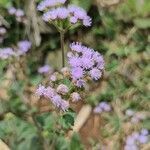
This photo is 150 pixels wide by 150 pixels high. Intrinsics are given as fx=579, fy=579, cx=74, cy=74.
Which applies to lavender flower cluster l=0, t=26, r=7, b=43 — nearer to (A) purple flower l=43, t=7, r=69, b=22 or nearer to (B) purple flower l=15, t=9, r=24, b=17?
(B) purple flower l=15, t=9, r=24, b=17

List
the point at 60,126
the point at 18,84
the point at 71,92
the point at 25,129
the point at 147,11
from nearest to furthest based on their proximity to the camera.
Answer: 1. the point at 71,92
2. the point at 60,126
3. the point at 25,129
4. the point at 18,84
5. the point at 147,11

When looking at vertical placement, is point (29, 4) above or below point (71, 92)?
above

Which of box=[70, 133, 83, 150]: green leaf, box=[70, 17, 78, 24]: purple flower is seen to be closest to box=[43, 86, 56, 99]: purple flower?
box=[70, 17, 78, 24]: purple flower

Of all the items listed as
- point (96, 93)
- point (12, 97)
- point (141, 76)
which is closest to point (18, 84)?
point (12, 97)

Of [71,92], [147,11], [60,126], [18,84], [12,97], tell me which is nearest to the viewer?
[71,92]

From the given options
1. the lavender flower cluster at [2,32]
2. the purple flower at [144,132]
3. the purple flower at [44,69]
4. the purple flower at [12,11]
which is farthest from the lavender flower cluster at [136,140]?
the purple flower at [12,11]

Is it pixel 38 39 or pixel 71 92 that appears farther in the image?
pixel 38 39

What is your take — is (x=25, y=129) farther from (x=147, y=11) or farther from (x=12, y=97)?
(x=147, y=11)
